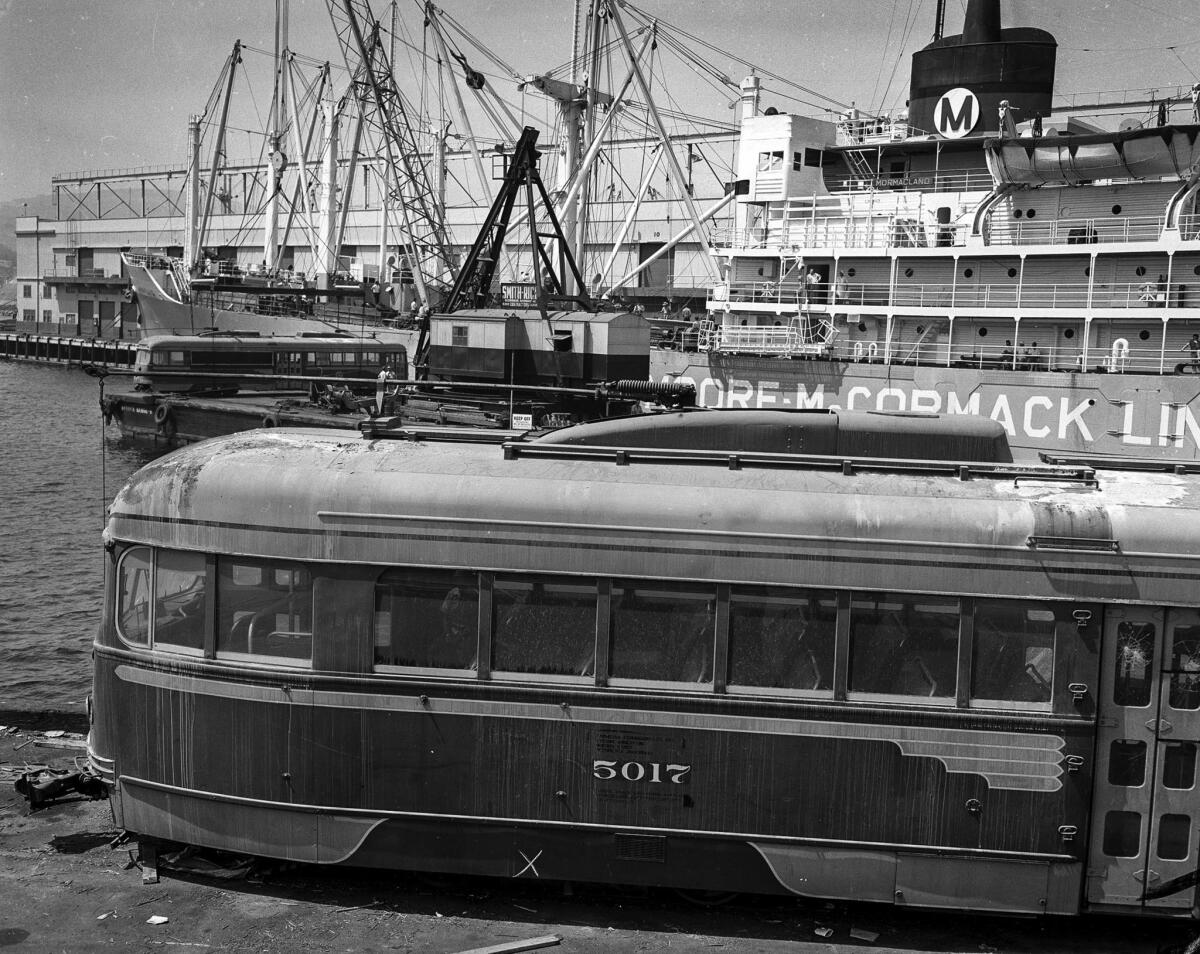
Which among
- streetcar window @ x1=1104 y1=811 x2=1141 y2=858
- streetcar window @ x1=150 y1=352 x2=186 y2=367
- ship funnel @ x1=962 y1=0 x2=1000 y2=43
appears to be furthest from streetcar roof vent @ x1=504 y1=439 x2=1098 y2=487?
streetcar window @ x1=150 y1=352 x2=186 y2=367

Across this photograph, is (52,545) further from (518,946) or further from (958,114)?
(958,114)

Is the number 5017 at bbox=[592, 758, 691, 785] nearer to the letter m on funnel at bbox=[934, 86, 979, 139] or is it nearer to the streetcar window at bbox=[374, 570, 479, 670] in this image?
the streetcar window at bbox=[374, 570, 479, 670]

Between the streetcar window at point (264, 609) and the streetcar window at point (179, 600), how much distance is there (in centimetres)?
17

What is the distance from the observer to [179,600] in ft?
28.6

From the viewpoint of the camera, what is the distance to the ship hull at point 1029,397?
34719mm

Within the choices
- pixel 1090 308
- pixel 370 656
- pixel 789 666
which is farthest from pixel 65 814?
pixel 1090 308

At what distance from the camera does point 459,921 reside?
27.2ft

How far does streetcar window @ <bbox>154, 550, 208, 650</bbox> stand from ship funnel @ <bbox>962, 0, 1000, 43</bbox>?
42.2 metres

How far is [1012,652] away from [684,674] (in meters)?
2.10

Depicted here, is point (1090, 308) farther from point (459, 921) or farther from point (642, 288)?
point (642, 288)

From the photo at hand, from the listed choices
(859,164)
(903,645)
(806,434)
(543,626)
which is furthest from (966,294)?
(543,626)

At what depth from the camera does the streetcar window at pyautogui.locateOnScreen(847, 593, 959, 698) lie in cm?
795

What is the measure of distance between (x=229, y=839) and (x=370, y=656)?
5.50 ft

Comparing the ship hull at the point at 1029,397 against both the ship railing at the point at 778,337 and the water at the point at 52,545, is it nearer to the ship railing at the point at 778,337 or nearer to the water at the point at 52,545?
the ship railing at the point at 778,337
